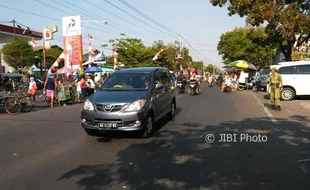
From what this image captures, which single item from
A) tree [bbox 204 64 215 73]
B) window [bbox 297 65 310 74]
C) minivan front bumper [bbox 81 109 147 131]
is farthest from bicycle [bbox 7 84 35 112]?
tree [bbox 204 64 215 73]

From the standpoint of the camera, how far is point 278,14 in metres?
20.2

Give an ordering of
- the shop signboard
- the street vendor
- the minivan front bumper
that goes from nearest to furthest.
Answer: the minivan front bumper
the street vendor
the shop signboard

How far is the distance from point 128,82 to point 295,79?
10728 millimetres

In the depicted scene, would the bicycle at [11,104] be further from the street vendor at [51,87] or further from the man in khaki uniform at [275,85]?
the man in khaki uniform at [275,85]

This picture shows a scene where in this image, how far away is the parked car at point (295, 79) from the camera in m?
15.5

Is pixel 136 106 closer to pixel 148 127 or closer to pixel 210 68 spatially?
pixel 148 127

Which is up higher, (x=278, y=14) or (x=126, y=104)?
(x=278, y=14)

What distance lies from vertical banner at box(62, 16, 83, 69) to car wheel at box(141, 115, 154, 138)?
19.4 m

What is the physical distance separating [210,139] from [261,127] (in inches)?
85.1

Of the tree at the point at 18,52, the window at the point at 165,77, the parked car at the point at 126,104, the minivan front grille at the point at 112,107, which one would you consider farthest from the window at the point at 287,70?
the tree at the point at 18,52


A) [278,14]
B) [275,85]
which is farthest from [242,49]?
[275,85]

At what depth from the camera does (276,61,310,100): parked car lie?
15.5 meters

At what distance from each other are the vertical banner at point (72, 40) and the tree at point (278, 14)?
1106cm

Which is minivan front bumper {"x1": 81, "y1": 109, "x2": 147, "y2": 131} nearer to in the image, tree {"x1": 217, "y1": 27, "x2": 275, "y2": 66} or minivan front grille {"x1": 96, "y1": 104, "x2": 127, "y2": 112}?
minivan front grille {"x1": 96, "y1": 104, "x2": 127, "y2": 112}
